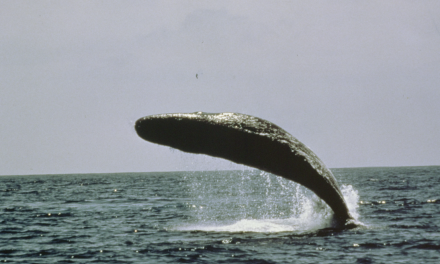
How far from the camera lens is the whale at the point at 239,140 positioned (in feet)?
37.8

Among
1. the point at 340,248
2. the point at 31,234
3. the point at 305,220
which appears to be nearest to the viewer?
the point at 340,248

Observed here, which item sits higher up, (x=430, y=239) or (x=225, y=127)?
(x=225, y=127)

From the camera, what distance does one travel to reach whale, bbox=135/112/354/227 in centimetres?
1152

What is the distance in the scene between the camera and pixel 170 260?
12328mm

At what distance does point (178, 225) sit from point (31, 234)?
5.07 meters

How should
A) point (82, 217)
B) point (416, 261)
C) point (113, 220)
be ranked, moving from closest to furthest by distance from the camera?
1. point (416, 261)
2. point (113, 220)
3. point (82, 217)

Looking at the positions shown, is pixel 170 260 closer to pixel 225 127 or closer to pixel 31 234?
pixel 225 127

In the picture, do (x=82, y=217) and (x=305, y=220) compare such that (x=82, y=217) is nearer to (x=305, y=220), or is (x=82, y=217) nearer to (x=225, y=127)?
(x=305, y=220)

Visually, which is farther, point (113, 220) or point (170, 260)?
point (113, 220)

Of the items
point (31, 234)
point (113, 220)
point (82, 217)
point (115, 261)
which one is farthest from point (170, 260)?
point (82, 217)

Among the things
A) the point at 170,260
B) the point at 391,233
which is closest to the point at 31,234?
the point at 170,260

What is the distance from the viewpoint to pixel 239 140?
11711 millimetres

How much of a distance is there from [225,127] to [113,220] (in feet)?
39.2

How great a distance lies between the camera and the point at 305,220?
17172 millimetres
